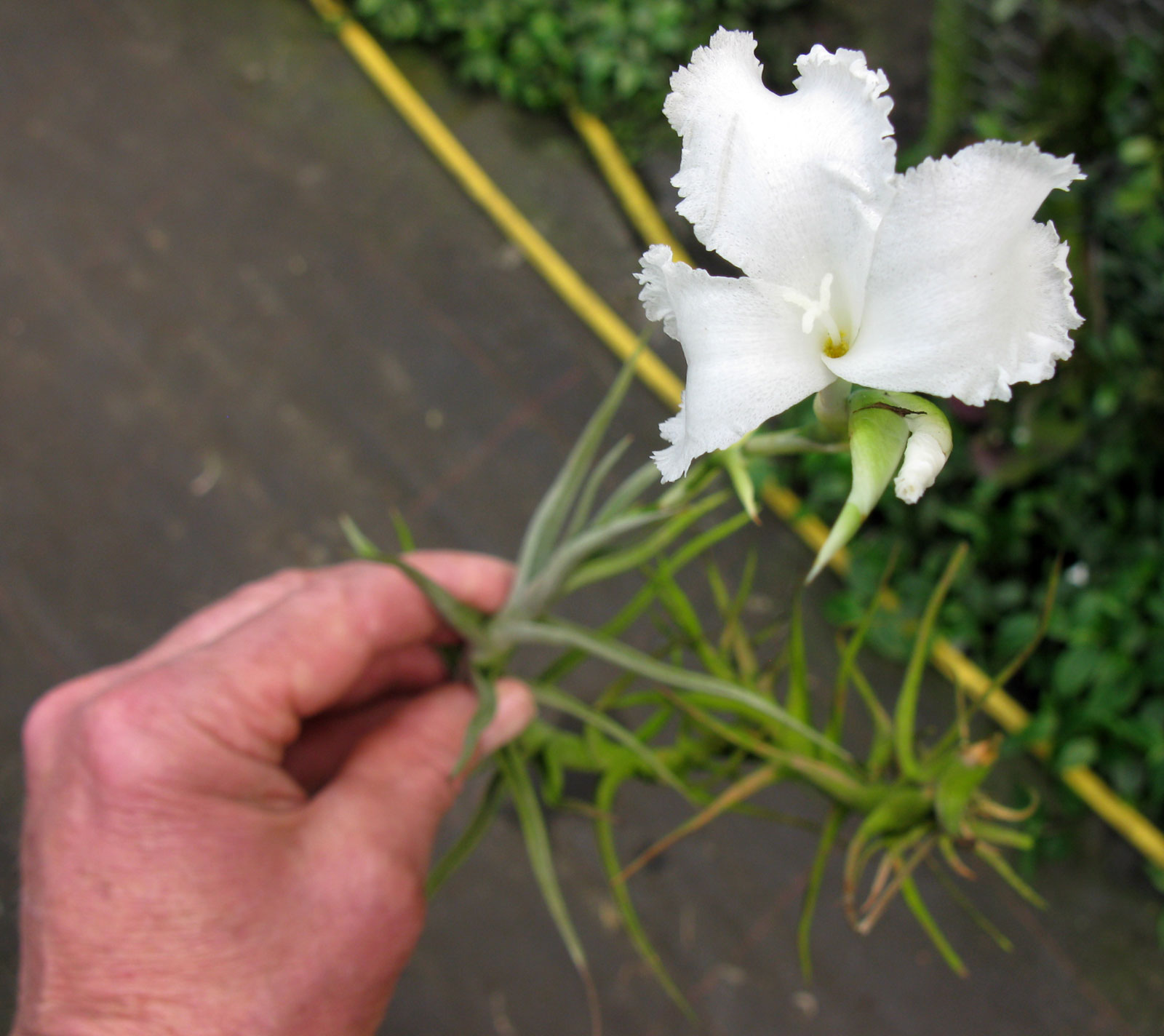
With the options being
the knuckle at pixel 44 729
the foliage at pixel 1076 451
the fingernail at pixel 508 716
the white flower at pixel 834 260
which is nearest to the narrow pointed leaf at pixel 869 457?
the white flower at pixel 834 260

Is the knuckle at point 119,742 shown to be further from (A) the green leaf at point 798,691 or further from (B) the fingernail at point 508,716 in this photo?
(A) the green leaf at point 798,691

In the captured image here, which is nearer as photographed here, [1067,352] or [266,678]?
[1067,352]

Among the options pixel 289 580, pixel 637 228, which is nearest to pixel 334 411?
pixel 637 228

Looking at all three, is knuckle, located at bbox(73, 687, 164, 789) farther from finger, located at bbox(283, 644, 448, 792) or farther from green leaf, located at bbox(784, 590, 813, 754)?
green leaf, located at bbox(784, 590, 813, 754)

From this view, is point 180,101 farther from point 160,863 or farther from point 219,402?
point 160,863

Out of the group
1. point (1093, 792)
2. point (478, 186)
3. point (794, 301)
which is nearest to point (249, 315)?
point (478, 186)

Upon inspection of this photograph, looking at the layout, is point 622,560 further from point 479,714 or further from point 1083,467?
point 1083,467
